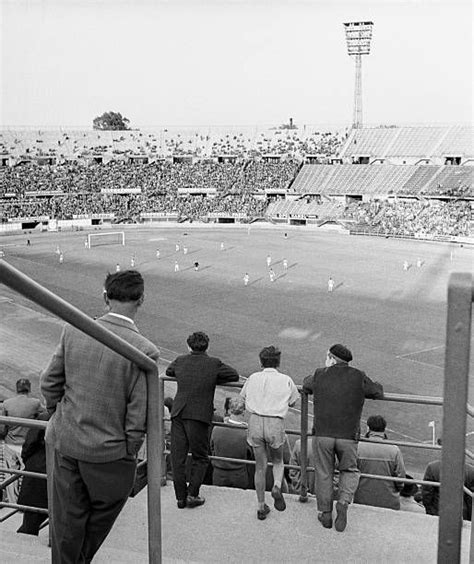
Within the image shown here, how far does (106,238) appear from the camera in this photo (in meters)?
64.4

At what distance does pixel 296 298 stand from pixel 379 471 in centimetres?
2955

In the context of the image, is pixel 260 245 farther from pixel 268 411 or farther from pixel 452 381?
pixel 452 381

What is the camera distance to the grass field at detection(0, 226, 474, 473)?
2370 centimetres

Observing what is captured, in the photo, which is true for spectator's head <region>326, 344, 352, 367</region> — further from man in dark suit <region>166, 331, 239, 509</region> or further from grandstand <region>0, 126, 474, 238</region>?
grandstand <region>0, 126, 474, 238</region>

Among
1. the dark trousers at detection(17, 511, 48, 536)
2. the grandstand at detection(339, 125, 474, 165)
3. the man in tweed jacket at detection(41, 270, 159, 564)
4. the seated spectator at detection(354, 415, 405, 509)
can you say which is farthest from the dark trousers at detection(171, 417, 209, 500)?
the grandstand at detection(339, 125, 474, 165)

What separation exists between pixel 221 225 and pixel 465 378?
245ft

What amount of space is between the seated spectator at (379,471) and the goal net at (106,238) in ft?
175

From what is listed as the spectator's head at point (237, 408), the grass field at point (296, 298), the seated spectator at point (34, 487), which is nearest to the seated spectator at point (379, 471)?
the spectator's head at point (237, 408)

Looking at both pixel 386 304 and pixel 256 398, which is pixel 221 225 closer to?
pixel 386 304

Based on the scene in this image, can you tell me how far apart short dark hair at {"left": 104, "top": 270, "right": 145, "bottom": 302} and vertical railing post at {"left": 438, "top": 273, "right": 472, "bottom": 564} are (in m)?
2.00

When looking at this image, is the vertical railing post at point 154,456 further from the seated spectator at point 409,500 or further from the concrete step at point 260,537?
the seated spectator at point 409,500

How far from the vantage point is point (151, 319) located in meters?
31.3

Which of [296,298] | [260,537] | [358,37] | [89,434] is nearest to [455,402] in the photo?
[89,434]

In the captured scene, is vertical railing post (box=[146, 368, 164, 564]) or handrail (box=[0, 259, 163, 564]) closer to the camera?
handrail (box=[0, 259, 163, 564])
